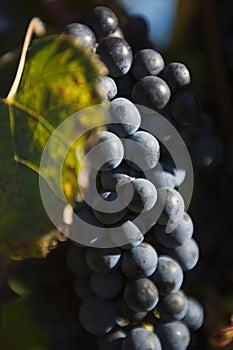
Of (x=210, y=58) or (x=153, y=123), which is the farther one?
(x=210, y=58)

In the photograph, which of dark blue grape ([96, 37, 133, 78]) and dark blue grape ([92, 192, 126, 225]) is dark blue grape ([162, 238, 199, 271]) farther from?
dark blue grape ([96, 37, 133, 78])

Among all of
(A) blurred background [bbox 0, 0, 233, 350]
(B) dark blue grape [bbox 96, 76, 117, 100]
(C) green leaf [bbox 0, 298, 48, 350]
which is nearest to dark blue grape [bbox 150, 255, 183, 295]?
(A) blurred background [bbox 0, 0, 233, 350]

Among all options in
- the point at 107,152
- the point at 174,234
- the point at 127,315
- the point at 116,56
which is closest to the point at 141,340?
the point at 127,315

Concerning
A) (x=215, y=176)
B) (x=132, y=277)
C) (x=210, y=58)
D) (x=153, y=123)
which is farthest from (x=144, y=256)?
(x=210, y=58)

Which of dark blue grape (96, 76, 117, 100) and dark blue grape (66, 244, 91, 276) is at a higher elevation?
dark blue grape (96, 76, 117, 100)

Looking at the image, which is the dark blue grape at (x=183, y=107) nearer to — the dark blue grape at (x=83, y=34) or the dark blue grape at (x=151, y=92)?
the dark blue grape at (x=151, y=92)

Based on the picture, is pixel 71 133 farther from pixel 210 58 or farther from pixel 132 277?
pixel 210 58

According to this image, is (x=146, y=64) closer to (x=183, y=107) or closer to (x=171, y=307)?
(x=183, y=107)
